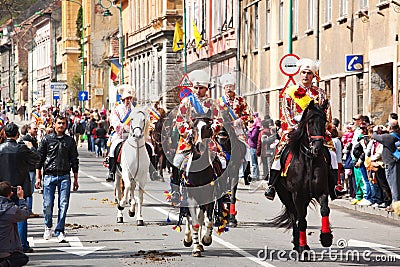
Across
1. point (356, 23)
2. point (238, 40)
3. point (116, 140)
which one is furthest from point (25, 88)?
point (116, 140)

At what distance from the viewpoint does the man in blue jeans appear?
658 inches

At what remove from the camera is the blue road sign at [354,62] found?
3112cm

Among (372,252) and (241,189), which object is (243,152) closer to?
(372,252)

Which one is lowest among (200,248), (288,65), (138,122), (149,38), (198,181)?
(200,248)

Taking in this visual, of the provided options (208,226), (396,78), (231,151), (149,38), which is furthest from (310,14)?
(149,38)

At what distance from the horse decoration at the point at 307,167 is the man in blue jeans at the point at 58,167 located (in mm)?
3891

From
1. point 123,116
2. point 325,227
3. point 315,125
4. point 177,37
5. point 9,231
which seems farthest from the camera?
point 177,37

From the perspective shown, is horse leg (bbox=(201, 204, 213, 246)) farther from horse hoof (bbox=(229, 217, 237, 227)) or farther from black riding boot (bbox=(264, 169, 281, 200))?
horse hoof (bbox=(229, 217, 237, 227))

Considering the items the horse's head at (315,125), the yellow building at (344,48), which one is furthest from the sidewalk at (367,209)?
the horse's head at (315,125)

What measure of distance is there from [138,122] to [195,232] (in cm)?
485

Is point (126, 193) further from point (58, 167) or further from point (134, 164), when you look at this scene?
point (58, 167)

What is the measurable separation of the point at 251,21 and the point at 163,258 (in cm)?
3553

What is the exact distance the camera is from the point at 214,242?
53.2ft

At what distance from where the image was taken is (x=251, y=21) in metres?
49.1
